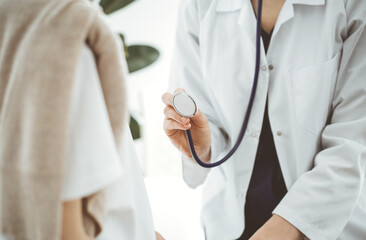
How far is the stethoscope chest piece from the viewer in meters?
0.64

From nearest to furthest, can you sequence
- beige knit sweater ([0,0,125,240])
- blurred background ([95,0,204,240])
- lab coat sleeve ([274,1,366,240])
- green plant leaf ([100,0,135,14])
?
beige knit sweater ([0,0,125,240])
lab coat sleeve ([274,1,366,240])
blurred background ([95,0,204,240])
green plant leaf ([100,0,135,14])

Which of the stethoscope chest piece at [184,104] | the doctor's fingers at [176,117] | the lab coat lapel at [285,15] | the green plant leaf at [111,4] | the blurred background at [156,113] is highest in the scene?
the green plant leaf at [111,4]

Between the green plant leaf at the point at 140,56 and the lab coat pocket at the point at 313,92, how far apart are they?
2.81 feet

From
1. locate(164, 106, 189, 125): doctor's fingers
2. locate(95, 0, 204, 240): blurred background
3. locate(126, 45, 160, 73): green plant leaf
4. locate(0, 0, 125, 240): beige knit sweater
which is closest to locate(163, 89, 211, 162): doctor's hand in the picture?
locate(164, 106, 189, 125): doctor's fingers

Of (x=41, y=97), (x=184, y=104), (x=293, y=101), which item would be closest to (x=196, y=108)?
(x=184, y=104)

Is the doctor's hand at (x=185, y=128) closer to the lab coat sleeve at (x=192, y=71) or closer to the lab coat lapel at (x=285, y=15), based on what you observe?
the lab coat sleeve at (x=192, y=71)

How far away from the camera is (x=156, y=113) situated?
5.53 ft

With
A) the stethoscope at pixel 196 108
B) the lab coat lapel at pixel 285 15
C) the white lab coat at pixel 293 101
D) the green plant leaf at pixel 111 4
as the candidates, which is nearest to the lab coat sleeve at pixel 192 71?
the white lab coat at pixel 293 101

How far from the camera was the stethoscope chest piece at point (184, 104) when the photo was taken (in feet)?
2.09

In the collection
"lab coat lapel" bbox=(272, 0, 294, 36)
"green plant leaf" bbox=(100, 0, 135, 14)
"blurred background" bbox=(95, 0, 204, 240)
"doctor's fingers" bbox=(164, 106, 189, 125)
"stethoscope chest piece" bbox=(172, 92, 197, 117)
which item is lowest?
"blurred background" bbox=(95, 0, 204, 240)

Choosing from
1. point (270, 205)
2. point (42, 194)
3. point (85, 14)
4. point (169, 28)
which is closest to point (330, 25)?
point (270, 205)

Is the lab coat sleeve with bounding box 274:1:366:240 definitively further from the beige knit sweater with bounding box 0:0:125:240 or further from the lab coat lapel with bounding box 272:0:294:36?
the beige knit sweater with bounding box 0:0:125:240

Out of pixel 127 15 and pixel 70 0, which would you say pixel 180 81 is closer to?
pixel 70 0

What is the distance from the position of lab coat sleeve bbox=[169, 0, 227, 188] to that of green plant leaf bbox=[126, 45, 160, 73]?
542 millimetres
